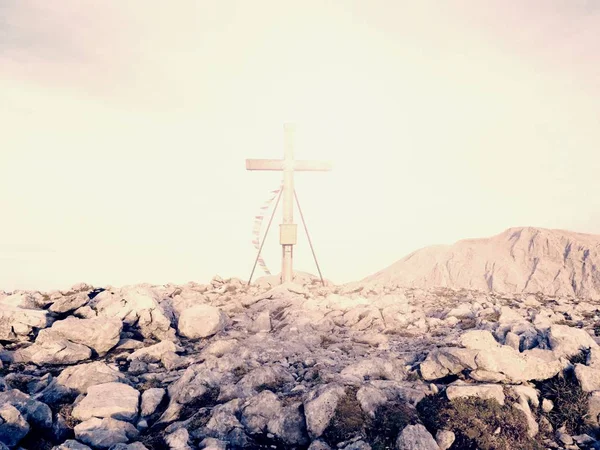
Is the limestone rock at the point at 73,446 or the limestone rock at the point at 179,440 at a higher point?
the limestone rock at the point at 73,446

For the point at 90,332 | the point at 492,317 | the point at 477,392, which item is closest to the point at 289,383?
the point at 477,392

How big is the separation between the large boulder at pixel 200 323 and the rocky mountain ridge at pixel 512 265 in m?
28.6

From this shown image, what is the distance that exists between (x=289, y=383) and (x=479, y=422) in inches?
137

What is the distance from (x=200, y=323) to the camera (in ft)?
44.4

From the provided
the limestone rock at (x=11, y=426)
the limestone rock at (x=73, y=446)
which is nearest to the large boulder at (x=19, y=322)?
the limestone rock at (x=11, y=426)

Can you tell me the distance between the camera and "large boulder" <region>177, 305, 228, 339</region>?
44.0ft

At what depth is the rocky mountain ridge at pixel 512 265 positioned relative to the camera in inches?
1619

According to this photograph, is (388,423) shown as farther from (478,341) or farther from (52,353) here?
(52,353)

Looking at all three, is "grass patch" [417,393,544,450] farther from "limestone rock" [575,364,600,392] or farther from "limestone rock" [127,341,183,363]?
"limestone rock" [127,341,183,363]

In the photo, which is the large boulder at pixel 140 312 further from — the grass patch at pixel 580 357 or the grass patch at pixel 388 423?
the grass patch at pixel 580 357

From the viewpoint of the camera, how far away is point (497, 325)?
12.1 m

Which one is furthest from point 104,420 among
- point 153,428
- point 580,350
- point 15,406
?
point 580,350

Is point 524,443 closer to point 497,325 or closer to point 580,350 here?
point 580,350

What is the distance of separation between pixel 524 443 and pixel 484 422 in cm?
65
